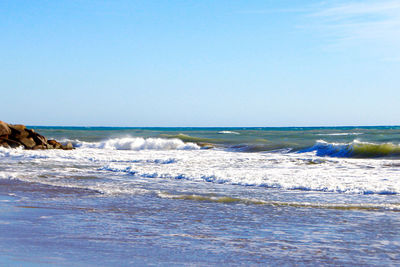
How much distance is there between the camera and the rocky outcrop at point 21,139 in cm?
2545

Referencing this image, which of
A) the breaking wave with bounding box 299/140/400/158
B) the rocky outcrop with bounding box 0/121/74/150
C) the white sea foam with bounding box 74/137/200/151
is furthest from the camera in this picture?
the white sea foam with bounding box 74/137/200/151

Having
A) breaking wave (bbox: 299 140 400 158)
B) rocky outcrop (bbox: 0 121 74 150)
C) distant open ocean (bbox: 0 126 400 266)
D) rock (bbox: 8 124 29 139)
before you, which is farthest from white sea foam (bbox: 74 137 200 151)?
distant open ocean (bbox: 0 126 400 266)

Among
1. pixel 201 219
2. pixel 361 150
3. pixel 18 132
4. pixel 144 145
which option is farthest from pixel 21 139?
pixel 201 219

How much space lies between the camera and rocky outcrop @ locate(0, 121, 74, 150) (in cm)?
2545

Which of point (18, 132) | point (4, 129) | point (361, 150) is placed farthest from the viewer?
point (18, 132)

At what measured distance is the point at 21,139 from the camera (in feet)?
84.7

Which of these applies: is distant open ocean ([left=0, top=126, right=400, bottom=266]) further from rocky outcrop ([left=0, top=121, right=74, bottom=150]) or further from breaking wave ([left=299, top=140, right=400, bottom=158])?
rocky outcrop ([left=0, top=121, right=74, bottom=150])

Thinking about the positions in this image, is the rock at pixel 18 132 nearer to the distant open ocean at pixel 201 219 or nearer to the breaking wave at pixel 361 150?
the distant open ocean at pixel 201 219

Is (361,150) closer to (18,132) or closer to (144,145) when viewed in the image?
(144,145)

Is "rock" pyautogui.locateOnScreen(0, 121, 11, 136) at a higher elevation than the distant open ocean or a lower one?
higher

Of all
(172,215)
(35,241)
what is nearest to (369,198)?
(172,215)

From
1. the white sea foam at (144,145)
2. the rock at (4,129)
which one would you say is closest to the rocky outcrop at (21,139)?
the rock at (4,129)

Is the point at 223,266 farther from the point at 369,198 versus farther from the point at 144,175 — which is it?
the point at 144,175

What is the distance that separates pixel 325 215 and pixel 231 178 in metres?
4.86
